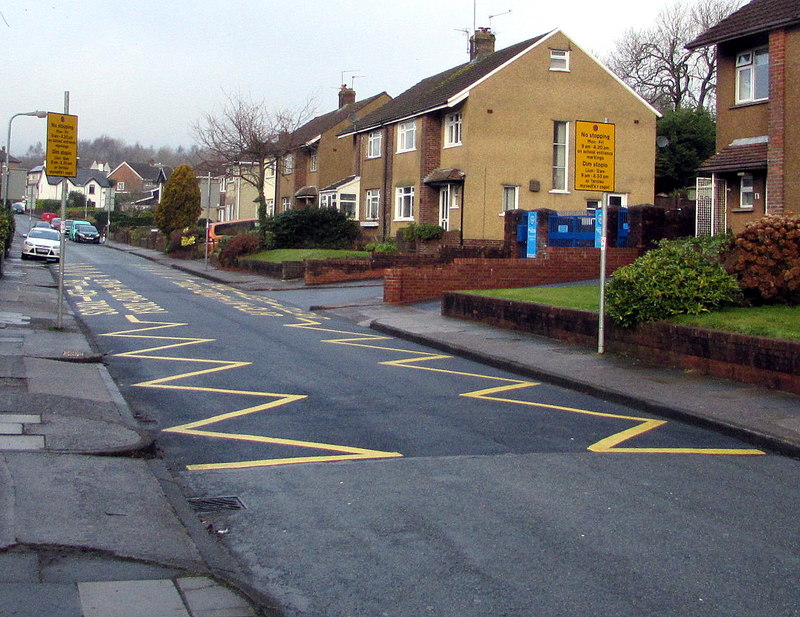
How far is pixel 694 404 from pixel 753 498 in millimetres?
3440

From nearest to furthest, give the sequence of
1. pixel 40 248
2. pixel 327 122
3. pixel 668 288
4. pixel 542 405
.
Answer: pixel 542 405
pixel 668 288
pixel 40 248
pixel 327 122

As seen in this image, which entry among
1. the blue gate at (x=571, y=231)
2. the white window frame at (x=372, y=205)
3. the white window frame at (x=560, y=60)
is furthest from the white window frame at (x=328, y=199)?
the blue gate at (x=571, y=231)

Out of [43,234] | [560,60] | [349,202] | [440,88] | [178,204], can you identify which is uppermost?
[560,60]

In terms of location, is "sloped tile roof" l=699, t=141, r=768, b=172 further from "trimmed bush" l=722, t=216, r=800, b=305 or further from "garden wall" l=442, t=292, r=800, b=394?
"trimmed bush" l=722, t=216, r=800, b=305

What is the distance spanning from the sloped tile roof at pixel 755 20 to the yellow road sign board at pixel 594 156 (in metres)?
9.72

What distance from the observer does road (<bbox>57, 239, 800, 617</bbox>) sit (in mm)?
4883

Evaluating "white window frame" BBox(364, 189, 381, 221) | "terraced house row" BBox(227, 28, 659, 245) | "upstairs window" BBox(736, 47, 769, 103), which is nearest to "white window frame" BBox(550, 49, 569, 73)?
"terraced house row" BBox(227, 28, 659, 245)

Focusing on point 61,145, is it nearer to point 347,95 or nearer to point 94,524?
point 94,524

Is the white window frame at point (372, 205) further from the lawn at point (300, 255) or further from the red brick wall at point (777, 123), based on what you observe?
the red brick wall at point (777, 123)

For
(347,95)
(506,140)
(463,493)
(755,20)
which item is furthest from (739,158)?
(347,95)

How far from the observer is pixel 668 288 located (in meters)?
13.4

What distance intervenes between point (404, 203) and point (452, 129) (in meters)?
4.21

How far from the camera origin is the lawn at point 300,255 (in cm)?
3369

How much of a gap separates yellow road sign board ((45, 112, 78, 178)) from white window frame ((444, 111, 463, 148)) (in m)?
21.8
